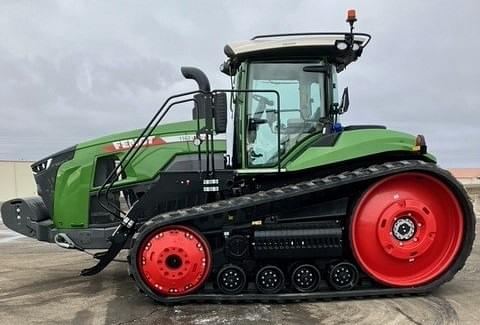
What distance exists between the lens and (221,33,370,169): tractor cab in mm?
6316

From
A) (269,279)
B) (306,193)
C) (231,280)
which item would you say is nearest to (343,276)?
(269,279)

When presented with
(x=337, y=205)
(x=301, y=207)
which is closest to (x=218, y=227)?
(x=301, y=207)

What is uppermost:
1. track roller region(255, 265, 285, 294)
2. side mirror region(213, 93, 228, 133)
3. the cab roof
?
the cab roof

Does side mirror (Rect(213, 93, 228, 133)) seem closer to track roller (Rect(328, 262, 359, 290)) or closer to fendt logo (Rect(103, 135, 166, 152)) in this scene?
fendt logo (Rect(103, 135, 166, 152))

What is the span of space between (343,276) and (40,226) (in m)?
3.72

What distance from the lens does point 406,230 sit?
20.3ft

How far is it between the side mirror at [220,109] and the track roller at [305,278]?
1773 mm

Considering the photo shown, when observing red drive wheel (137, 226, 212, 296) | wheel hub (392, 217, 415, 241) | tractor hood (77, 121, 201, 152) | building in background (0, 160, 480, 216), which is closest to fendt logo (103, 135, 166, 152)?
tractor hood (77, 121, 201, 152)

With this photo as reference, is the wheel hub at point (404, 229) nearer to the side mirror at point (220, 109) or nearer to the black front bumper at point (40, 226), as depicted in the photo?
the side mirror at point (220, 109)

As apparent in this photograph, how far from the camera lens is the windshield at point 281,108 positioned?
6.34m

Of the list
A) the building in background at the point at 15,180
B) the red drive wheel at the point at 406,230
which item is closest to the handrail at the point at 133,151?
the red drive wheel at the point at 406,230

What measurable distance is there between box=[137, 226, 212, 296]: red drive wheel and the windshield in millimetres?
1200

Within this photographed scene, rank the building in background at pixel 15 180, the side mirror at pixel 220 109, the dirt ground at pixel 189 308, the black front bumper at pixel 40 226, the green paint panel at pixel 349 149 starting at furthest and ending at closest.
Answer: the building in background at pixel 15 180 → the black front bumper at pixel 40 226 → the green paint panel at pixel 349 149 → the side mirror at pixel 220 109 → the dirt ground at pixel 189 308

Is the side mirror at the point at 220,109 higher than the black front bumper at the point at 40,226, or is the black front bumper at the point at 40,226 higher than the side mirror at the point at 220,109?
the side mirror at the point at 220,109
